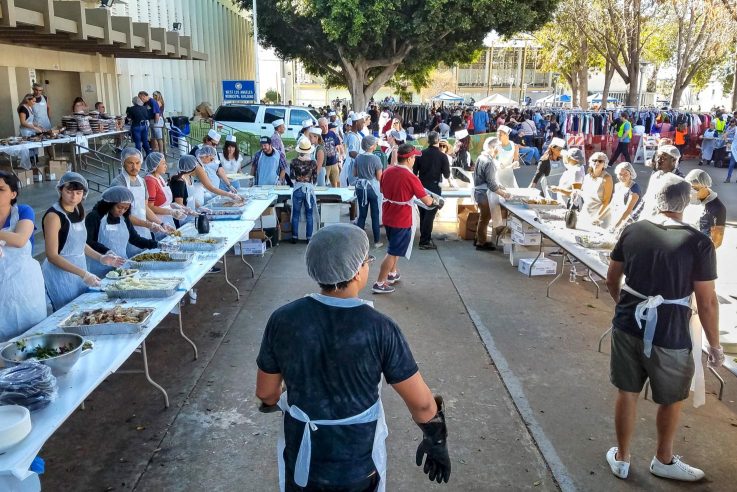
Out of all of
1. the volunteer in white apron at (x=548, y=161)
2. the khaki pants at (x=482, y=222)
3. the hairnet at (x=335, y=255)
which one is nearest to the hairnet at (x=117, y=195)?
the hairnet at (x=335, y=255)

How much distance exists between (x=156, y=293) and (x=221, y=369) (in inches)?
47.6

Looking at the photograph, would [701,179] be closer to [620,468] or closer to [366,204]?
[620,468]

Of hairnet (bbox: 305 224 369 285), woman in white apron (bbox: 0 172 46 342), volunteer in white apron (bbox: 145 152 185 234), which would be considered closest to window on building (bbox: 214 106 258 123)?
volunteer in white apron (bbox: 145 152 185 234)

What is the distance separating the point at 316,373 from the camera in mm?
2342

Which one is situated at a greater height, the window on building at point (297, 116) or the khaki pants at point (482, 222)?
the window on building at point (297, 116)

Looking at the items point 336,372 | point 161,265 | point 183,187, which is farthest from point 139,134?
point 336,372

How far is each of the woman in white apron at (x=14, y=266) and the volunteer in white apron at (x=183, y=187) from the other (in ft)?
10.0

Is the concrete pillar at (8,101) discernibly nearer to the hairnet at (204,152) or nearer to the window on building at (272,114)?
the window on building at (272,114)

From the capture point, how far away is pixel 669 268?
11.5ft

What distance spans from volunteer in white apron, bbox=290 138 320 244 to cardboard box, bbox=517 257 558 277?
11.5ft

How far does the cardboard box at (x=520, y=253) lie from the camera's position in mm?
9047

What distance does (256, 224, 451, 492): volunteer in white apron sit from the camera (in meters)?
2.31

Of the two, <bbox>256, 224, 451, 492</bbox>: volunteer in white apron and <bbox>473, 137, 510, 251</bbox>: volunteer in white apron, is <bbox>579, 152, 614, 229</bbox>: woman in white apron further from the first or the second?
<bbox>256, 224, 451, 492</bbox>: volunteer in white apron

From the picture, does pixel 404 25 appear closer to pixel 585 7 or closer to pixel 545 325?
pixel 585 7
